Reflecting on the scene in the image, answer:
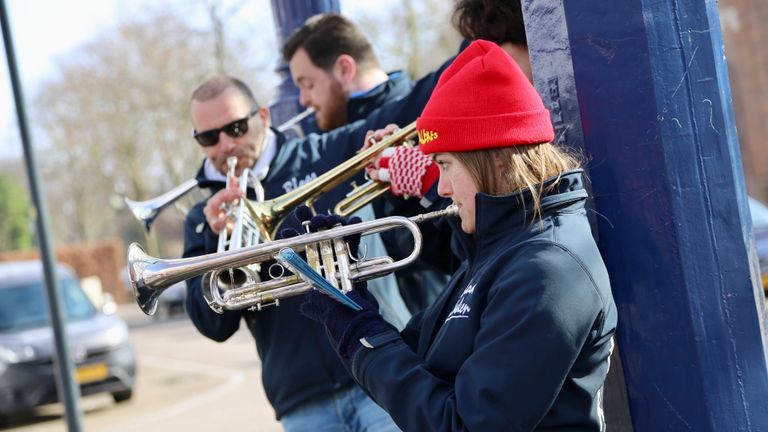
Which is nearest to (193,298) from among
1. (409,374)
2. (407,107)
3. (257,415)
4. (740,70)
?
(407,107)

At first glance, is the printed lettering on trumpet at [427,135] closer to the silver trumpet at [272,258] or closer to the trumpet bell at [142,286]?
the silver trumpet at [272,258]

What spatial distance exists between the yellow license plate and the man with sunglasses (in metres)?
8.49

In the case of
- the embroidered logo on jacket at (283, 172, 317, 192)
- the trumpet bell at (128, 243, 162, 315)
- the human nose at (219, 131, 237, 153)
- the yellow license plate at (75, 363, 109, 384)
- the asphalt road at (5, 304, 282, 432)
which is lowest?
the asphalt road at (5, 304, 282, 432)

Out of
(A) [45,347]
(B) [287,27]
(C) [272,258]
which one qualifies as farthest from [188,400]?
(C) [272,258]

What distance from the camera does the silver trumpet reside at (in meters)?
2.60

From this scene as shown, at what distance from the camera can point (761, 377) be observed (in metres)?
2.30

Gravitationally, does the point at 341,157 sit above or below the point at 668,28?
below

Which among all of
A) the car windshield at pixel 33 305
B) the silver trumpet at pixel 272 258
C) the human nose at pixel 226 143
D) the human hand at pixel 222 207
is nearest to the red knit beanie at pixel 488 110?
the silver trumpet at pixel 272 258

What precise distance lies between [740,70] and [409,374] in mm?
24535

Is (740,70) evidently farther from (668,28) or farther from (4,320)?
(668,28)

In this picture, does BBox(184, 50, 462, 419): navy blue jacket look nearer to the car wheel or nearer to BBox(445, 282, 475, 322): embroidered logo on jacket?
BBox(445, 282, 475, 322): embroidered logo on jacket

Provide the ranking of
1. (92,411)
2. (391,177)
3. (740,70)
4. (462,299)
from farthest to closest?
1. (740,70)
2. (92,411)
3. (391,177)
4. (462,299)

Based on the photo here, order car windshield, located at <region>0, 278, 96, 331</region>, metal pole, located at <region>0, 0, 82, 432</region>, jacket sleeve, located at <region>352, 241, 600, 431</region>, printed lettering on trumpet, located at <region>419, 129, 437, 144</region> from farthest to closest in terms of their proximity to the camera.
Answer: car windshield, located at <region>0, 278, 96, 331</region>, metal pole, located at <region>0, 0, 82, 432</region>, printed lettering on trumpet, located at <region>419, 129, 437, 144</region>, jacket sleeve, located at <region>352, 241, 600, 431</region>

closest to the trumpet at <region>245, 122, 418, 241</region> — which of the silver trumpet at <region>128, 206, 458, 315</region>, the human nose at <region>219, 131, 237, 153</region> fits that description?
the human nose at <region>219, 131, 237, 153</region>
